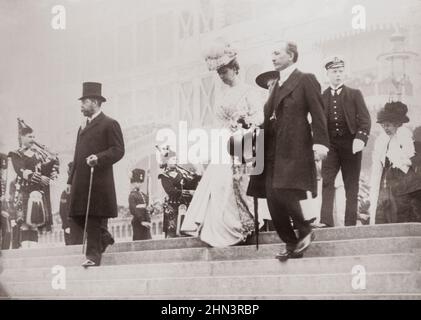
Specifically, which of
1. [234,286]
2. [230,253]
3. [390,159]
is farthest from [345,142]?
[234,286]

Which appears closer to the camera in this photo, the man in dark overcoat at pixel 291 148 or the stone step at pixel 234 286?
the stone step at pixel 234 286

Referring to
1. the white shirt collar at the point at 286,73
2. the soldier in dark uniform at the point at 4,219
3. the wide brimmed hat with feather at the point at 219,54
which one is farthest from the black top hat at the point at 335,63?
the soldier in dark uniform at the point at 4,219

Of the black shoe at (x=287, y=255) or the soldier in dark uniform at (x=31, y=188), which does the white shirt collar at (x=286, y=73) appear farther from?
the soldier in dark uniform at (x=31, y=188)

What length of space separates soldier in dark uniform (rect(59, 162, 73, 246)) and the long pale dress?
1.12 m

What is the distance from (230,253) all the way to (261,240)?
276 millimetres

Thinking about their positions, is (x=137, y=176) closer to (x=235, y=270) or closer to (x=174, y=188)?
(x=174, y=188)

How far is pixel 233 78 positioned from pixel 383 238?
1.85 metres

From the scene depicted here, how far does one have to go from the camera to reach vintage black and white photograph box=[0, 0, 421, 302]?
6973mm

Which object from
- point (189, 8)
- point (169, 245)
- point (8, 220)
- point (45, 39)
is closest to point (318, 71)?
point (189, 8)

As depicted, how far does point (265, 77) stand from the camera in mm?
7348

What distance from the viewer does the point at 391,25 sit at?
712 centimetres

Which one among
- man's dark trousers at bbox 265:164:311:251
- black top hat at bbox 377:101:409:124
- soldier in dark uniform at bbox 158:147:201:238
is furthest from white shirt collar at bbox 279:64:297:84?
soldier in dark uniform at bbox 158:147:201:238

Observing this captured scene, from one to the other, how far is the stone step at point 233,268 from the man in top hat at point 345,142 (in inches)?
15.1

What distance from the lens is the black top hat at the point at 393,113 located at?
23.0ft
